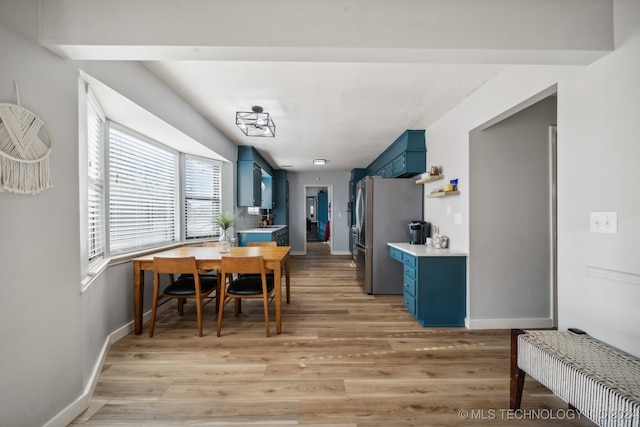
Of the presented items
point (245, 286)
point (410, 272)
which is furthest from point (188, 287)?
point (410, 272)

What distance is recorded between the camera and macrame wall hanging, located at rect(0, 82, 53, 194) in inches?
49.0

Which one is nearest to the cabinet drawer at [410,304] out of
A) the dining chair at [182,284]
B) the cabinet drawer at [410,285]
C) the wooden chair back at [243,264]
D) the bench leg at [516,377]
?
the cabinet drawer at [410,285]

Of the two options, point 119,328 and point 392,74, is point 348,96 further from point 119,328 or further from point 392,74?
point 119,328

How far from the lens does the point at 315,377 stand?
193cm

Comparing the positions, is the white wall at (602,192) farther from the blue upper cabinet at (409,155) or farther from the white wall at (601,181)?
the blue upper cabinet at (409,155)

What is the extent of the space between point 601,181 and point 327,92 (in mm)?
2223

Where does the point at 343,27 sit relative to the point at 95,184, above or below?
above

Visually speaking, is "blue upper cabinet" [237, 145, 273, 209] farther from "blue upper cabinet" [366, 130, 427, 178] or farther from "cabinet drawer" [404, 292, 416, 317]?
"cabinet drawer" [404, 292, 416, 317]

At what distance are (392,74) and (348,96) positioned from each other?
567 mm

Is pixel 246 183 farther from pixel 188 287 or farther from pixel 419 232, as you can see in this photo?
pixel 419 232

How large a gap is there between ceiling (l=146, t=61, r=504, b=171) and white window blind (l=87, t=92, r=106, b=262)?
0.69m

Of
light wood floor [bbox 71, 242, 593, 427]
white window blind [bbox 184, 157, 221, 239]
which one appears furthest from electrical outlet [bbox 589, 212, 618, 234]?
white window blind [bbox 184, 157, 221, 239]

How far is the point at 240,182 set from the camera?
16.2ft

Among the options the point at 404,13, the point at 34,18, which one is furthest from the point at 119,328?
the point at 404,13
